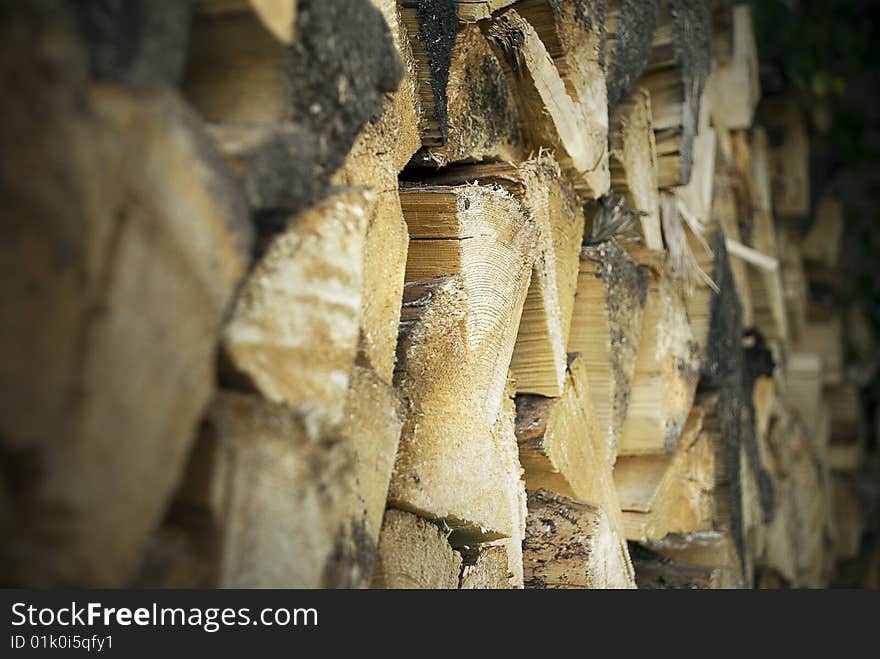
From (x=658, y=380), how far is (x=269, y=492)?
81cm

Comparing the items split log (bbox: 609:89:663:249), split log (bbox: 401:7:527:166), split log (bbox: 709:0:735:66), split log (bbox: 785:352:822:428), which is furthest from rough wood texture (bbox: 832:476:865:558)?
split log (bbox: 401:7:527:166)

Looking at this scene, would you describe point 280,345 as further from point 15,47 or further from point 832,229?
point 832,229

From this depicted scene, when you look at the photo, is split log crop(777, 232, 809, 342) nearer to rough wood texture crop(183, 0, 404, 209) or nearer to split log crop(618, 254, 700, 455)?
split log crop(618, 254, 700, 455)

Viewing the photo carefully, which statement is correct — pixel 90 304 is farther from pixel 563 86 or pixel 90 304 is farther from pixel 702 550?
pixel 702 550

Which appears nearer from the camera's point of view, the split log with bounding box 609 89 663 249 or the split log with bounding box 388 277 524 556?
the split log with bounding box 388 277 524 556

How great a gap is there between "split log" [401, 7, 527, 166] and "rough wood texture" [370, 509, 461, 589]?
0.98 ft

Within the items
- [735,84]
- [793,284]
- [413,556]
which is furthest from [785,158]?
[413,556]

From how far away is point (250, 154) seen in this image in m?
0.40

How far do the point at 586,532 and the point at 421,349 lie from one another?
11.0 inches

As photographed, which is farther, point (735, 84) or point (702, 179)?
point (735, 84)

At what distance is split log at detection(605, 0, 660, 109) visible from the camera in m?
1.05

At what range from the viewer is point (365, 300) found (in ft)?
1.88

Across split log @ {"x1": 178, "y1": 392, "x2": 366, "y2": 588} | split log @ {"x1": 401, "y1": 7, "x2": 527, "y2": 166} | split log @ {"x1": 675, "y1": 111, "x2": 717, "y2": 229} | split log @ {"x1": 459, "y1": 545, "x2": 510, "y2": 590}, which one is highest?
split log @ {"x1": 675, "y1": 111, "x2": 717, "y2": 229}

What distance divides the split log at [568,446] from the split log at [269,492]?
1.15 ft
